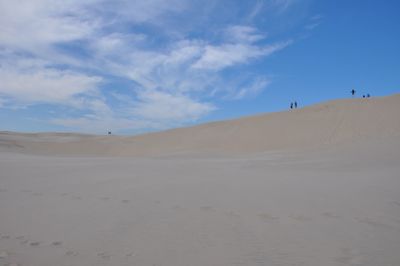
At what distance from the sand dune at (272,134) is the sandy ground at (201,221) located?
44.0ft

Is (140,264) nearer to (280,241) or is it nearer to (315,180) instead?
(280,241)

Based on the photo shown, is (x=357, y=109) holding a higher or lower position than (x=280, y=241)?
higher

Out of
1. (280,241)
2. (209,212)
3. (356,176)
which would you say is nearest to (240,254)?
(280,241)

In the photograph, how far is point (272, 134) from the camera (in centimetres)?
2866

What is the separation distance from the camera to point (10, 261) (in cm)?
379

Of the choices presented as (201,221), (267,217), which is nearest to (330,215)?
(267,217)

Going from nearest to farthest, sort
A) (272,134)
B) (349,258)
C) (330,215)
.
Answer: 1. (349,258)
2. (330,215)
3. (272,134)

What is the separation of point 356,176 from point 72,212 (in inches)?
286

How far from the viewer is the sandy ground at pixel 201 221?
4.00 m

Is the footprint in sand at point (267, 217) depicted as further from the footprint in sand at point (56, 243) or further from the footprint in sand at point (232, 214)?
the footprint in sand at point (56, 243)

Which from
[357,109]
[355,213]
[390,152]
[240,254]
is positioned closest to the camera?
[240,254]

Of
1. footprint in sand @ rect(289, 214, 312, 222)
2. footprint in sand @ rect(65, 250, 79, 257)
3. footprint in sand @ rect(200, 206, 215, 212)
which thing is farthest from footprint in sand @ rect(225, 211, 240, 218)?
footprint in sand @ rect(65, 250, 79, 257)

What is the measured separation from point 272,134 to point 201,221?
23.9 meters

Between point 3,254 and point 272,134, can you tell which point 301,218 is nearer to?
point 3,254
